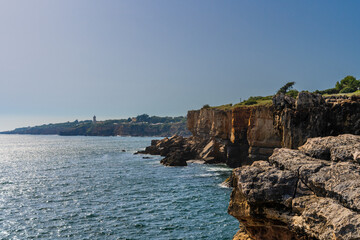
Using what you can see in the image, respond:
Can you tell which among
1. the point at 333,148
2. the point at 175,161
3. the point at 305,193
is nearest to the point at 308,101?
the point at 333,148

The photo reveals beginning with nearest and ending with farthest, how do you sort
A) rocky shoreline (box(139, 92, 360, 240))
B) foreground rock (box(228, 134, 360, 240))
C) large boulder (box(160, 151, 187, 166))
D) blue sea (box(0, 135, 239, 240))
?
foreground rock (box(228, 134, 360, 240)) < rocky shoreline (box(139, 92, 360, 240)) < blue sea (box(0, 135, 239, 240)) < large boulder (box(160, 151, 187, 166))

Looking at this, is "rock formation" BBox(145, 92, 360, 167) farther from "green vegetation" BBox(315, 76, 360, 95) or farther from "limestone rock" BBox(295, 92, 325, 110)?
"green vegetation" BBox(315, 76, 360, 95)

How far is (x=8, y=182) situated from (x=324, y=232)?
165ft

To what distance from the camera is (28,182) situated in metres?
43.4

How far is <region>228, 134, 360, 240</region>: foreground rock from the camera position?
6898 millimetres

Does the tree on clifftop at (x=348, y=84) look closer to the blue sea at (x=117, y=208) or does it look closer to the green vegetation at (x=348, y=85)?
the green vegetation at (x=348, y=85)

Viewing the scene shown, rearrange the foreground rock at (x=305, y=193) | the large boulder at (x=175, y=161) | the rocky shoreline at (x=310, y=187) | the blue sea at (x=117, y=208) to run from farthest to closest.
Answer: the large boulder at (x=175, y=161), the blue sea at (x=117, y=208), the rocky shoreline at (x=310, y=187), the foreground rock at (x=305, y=193)

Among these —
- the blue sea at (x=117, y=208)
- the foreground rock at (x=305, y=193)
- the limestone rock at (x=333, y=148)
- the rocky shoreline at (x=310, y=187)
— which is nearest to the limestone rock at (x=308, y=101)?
the rocky shoreline at (x=310, y=187)

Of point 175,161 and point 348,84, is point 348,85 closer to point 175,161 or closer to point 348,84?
point 348,84

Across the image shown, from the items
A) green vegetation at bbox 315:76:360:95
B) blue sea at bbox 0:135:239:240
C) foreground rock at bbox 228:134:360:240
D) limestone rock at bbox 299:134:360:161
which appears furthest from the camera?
Answer: green vegetation at bbox 315:76:360:95

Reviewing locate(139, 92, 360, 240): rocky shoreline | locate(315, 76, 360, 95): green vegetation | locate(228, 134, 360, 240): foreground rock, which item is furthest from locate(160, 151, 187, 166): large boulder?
locate(228, 134, 360, 240): foreground rock

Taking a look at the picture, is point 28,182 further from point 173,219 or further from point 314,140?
point 314,140

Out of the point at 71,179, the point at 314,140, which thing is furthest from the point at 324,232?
the point at 71,179

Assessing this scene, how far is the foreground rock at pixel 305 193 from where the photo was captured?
272 inches
